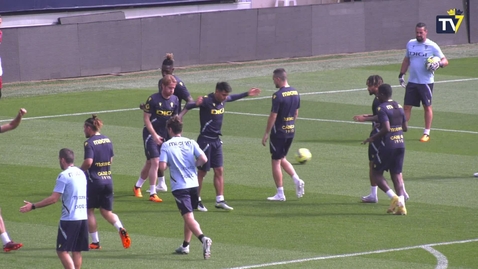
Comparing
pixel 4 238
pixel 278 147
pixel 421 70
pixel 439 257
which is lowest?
pixel 439 257

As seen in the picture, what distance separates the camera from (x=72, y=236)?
12289 mm

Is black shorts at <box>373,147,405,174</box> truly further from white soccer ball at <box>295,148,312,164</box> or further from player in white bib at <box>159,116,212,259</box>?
player in white bib at <box>159,116,212,259</box>

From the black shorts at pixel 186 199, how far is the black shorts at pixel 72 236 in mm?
1786

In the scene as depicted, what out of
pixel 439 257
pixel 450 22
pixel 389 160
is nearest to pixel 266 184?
pixel 389 160

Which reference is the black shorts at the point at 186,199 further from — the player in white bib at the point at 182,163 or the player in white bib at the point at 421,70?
the player in white bib at the point at 421,70

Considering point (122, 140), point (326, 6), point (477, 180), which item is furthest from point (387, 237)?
point (326, 6)

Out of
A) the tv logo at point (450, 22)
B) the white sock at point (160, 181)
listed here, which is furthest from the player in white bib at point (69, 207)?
the tv logo at point (450, 22)

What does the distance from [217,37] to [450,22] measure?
10145mm

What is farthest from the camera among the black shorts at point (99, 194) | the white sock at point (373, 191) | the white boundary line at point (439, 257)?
the white sock at point (373, 191)

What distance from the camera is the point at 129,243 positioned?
554 inches

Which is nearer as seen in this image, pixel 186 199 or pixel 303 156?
pixel 186 199

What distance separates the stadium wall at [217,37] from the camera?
32.7 m

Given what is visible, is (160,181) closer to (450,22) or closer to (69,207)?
(69,207)

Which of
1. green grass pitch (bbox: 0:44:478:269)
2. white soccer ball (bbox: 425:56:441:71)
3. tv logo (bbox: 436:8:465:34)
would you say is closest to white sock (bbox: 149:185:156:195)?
green grass pitch (bbox: 0:44:478:269)
